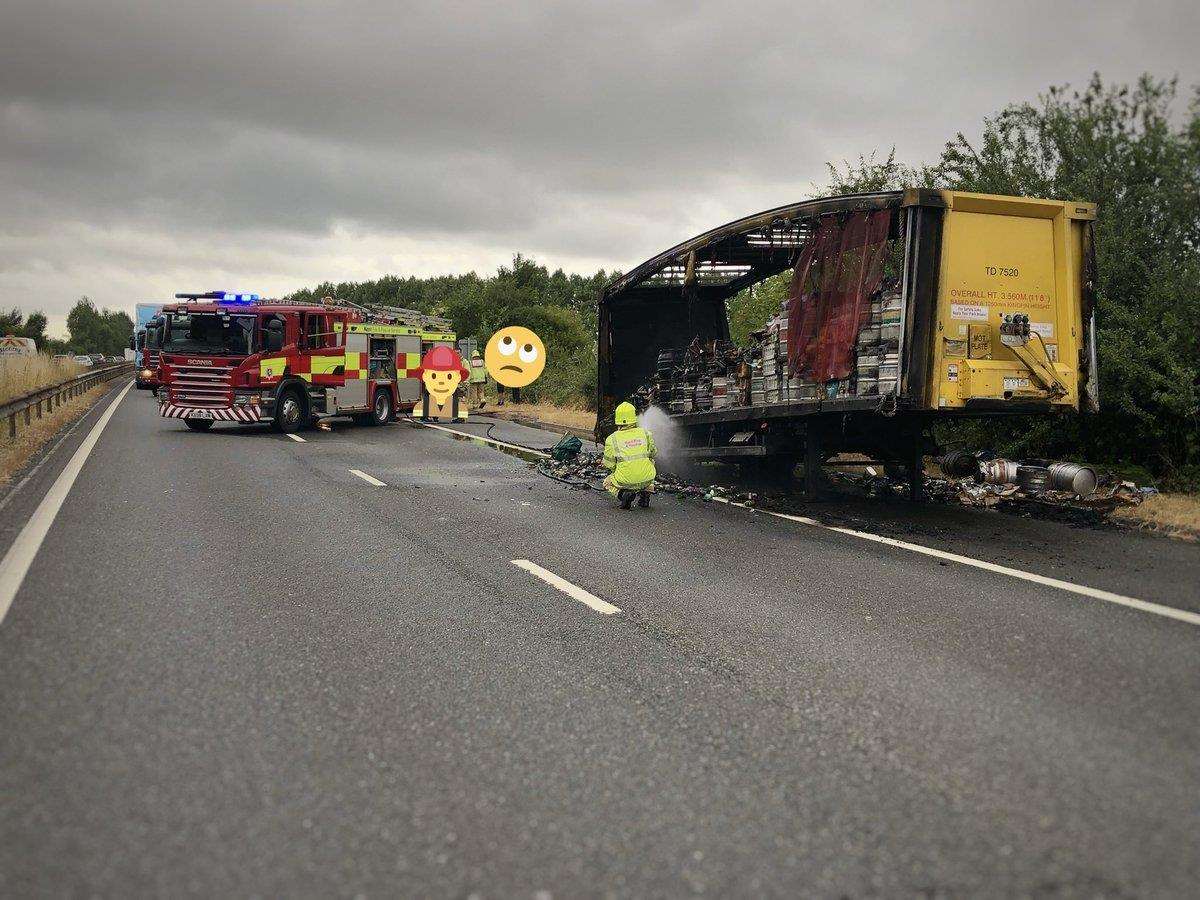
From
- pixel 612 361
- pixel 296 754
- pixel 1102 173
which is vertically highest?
pixel 1102 173

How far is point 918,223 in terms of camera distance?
8.74 metres

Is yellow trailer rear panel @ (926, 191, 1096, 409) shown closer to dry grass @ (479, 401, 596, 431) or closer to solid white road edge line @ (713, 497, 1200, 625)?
solid white road edge line @ (713, 497, 1200, 625)

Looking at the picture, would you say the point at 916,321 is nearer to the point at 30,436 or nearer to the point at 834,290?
the point at 834,290

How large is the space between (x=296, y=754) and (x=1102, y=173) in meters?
12.3

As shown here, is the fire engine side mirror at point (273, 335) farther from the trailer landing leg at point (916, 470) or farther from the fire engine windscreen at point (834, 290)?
the trailer landing leg at point (916, 470)

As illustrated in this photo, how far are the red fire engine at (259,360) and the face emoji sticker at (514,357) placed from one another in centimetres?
571

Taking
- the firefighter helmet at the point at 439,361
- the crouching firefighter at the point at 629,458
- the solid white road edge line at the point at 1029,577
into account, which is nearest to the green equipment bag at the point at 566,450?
the crouching firefighter at the point at 629,458

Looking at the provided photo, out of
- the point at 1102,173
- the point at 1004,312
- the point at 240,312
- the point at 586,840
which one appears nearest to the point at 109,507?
the point at 586,840

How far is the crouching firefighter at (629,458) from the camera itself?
34.1 feet

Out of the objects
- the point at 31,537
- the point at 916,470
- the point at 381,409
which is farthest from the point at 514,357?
the point at 31,537

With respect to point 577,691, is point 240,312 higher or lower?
higher

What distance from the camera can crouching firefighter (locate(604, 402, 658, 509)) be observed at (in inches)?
409

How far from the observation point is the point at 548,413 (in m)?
27.8

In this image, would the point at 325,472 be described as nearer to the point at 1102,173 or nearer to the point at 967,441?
the point at 967,441
